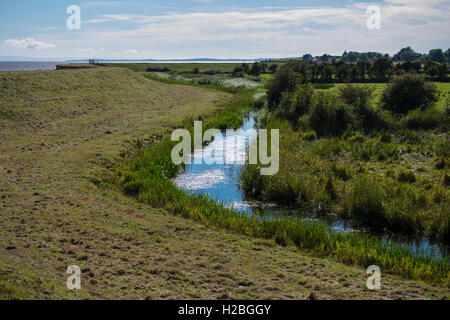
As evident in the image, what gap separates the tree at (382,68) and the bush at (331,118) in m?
45.2

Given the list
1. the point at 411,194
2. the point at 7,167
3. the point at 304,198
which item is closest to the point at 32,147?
the point at 7,167

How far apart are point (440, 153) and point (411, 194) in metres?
6.99

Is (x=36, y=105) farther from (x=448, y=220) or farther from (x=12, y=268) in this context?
(x=448, y=220)

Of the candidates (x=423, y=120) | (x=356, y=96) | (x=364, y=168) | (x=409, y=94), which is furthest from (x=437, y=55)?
(x=364, y=168)

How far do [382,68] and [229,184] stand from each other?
58780mm

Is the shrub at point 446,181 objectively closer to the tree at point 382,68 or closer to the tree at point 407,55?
the tree at point 382,68

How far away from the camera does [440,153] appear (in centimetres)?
1808

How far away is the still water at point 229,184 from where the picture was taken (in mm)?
10555

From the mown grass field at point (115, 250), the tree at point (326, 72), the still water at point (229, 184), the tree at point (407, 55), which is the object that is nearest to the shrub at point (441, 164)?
the still water at point (229, 184)

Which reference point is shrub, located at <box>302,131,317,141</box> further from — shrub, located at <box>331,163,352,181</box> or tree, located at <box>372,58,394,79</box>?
tree, located at <box>372,58,394,79</box>

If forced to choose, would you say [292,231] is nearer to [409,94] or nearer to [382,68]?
[409,94]

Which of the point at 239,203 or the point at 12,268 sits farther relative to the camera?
the point at 239,203

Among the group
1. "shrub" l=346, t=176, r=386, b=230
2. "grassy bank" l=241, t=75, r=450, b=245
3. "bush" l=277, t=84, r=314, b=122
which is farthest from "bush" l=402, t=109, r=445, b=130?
"shrub" l=346, t=176, r=386, b=230

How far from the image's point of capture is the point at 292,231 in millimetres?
10117
